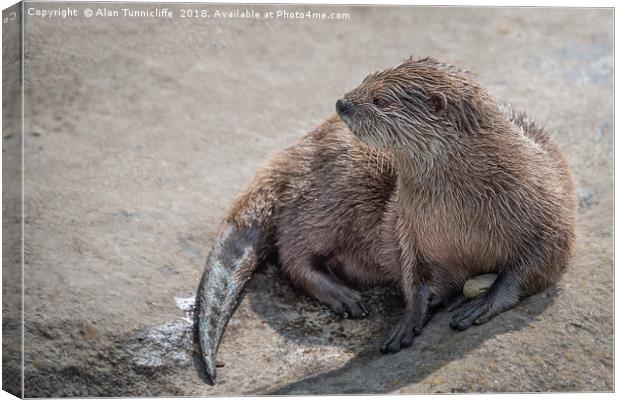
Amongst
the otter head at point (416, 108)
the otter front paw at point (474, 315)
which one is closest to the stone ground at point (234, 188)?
the otter front paw at point (474, 315)

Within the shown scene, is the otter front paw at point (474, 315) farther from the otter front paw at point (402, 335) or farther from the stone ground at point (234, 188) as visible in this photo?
the otter front paw at point (402, 335)

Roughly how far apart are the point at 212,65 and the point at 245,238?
124 centimetres

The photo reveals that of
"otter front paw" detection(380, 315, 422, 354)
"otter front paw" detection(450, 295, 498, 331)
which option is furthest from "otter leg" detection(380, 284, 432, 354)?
"otter front paw" detection(450, 295, 498, 331)

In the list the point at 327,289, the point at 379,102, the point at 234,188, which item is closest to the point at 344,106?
the point at 379,102

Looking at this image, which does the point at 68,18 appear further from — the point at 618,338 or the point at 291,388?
the point at 618,338

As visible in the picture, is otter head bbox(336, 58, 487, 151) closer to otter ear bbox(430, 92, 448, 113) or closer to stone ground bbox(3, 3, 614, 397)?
otter ear bbox(430, 92, 448, 113)

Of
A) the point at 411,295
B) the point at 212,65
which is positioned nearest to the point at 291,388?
the point at 411,295

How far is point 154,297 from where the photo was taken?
12.1 ft

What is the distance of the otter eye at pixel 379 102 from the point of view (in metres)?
3.37

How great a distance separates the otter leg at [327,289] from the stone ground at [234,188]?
1.8 inches

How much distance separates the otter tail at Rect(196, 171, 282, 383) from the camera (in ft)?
11.8

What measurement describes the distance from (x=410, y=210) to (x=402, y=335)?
17.7 inches

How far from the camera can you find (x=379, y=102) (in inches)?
133

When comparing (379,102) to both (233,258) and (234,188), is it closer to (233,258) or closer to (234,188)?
(233,258)
